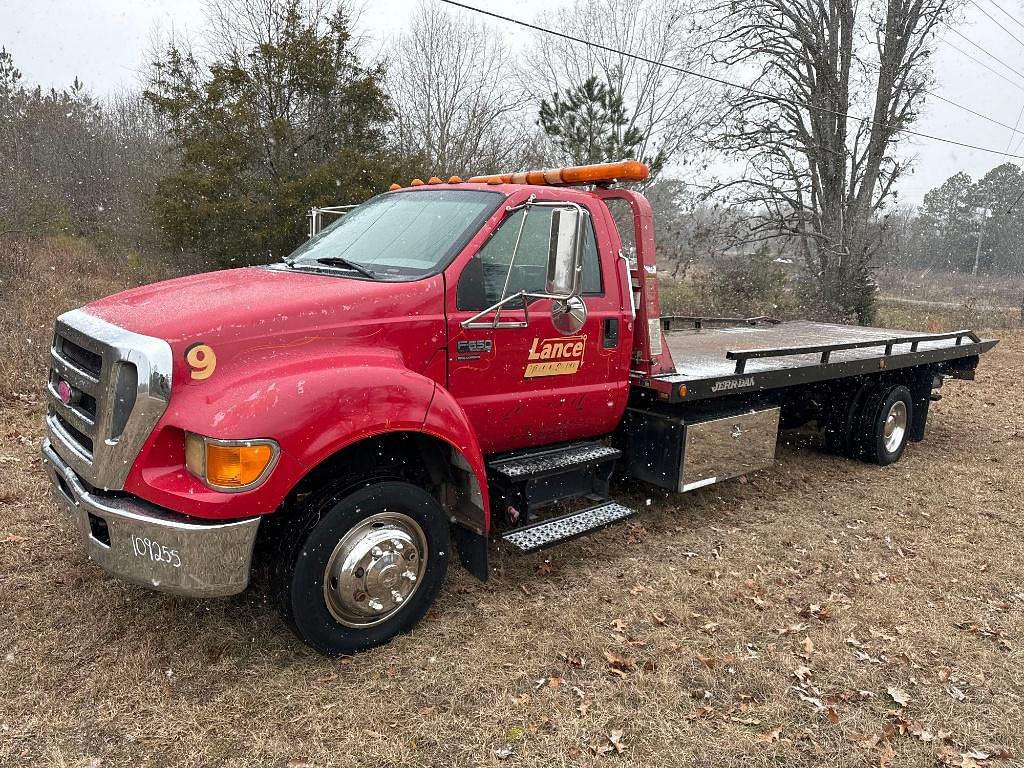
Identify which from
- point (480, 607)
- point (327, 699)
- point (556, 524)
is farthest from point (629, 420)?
point (327, 699)

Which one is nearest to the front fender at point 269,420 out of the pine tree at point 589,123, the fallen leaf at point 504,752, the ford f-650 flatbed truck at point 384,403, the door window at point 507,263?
the ford f-650 flatbed truck at point 384,403

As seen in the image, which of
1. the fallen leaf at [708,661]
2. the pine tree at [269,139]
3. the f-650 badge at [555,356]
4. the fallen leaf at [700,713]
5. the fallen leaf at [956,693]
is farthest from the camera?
the pine tree at [269,139]

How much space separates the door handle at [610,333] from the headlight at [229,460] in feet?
7.27

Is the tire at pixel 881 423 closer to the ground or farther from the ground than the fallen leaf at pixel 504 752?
farther from the ground

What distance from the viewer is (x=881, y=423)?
22.8 feet

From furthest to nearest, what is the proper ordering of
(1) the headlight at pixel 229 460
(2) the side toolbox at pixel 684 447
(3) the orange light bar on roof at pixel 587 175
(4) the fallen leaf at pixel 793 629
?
(2) the side toolbox at pixel 684 447
(3) the orange light bar on roof at pixel 587 175
(4) the fallen leaf at pixel 793 629
(1) the headlight at pixel 229 460

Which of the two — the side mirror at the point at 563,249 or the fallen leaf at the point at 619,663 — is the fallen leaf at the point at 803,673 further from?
the side mirror at the point at 563,249

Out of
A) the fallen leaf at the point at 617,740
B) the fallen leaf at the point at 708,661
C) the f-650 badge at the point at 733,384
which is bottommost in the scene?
the fallen leaf at the point at 617,740

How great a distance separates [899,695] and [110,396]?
3.72m

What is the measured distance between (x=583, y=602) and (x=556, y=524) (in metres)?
0.46

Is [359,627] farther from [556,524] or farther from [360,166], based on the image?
[360,166]

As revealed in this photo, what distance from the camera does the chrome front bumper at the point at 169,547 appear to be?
2840 millimetres

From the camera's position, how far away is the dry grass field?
114 inches

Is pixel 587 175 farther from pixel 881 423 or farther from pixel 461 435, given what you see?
pixel 881 423
